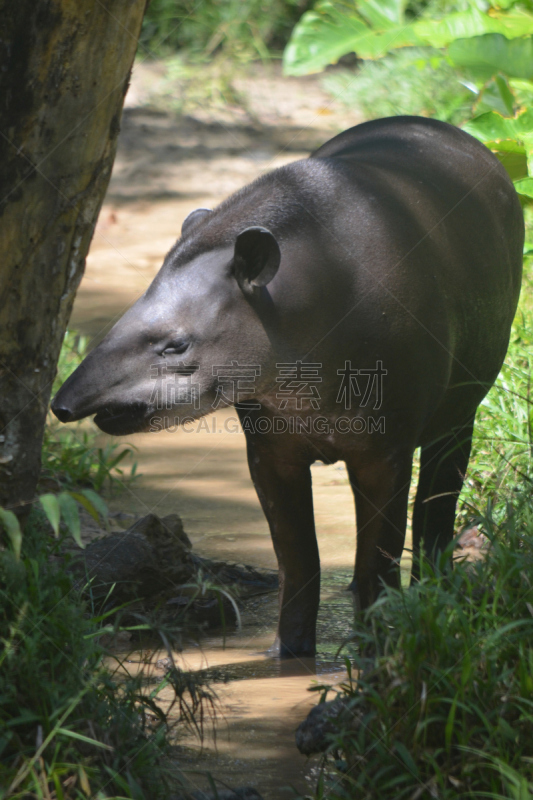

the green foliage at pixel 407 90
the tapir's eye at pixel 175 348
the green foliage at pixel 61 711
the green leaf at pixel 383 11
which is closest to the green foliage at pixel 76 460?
the tapir's eye at pixel 175 348

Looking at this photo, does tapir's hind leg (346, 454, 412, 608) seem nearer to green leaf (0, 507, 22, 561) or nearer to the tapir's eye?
the tapir's eye

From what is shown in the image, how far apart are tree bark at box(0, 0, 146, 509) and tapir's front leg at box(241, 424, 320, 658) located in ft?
3.11

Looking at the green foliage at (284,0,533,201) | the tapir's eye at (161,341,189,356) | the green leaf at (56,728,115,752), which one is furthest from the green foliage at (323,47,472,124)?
the green leaf at (56,728,115,752)

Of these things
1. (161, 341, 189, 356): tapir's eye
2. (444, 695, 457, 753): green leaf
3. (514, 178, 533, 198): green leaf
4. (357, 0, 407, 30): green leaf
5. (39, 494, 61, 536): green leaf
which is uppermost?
(357, 0, 407, 30): green leaf

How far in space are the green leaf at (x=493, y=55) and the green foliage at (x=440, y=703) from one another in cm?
456

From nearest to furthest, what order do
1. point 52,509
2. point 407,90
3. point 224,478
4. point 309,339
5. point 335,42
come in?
1. point 52,509
2. point 309,339
3. point 224,478
4. point 335,42
5. point 407,90

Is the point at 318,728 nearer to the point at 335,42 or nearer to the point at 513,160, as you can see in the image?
the point at 513,160

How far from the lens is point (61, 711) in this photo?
7.18 ft

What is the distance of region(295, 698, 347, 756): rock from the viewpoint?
2443 millimetres

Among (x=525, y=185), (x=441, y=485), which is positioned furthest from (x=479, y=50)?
(x=441, y=485)

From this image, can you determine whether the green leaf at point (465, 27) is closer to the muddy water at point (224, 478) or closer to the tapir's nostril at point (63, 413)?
the muddy water at point (224, 478)

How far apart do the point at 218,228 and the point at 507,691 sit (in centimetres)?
175

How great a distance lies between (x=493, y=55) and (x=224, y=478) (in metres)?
3.27

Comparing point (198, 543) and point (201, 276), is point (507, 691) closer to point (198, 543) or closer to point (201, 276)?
point (201, 276)
